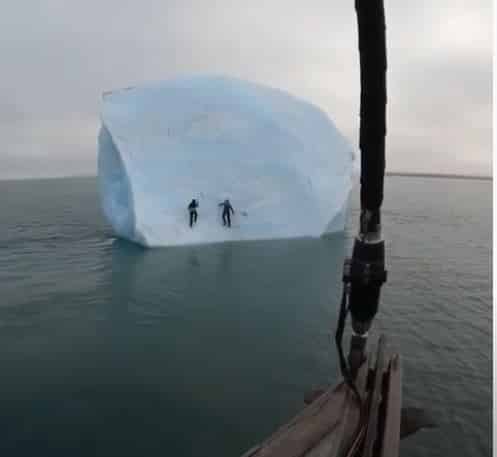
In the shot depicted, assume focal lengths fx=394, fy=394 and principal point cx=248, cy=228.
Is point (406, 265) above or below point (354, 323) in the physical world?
below

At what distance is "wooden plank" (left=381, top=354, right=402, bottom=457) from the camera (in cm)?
182

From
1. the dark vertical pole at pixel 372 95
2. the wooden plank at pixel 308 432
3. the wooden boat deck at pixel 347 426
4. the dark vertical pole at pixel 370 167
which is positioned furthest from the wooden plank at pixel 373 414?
the dark vertical pole at pixel 372 95

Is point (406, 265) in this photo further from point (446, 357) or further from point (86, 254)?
point (86, 254)

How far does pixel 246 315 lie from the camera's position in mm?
7008

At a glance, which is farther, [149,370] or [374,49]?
[149,370]

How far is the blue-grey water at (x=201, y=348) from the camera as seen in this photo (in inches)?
155

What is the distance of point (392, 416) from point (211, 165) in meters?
12.3

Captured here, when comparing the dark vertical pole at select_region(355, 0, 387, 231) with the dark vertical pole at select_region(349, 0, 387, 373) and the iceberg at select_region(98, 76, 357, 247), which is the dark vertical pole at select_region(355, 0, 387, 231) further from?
the iceberg at select_region(98, 76, 357, 247)

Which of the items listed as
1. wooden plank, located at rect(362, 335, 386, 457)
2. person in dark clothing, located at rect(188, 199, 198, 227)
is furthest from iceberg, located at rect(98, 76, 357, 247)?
wooden plank, located at rect(362, 335, 386, 457)

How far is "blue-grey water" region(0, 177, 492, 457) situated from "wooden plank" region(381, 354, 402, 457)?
176 cm

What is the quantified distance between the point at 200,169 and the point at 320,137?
4890mm

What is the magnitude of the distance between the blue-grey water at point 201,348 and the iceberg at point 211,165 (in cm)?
210

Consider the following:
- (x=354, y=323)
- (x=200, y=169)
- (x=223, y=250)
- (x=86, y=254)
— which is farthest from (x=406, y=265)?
(x=354, y=323)

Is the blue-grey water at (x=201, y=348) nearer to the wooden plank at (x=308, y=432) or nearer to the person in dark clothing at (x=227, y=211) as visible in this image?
the wooden plank at (x=308, y=432)
